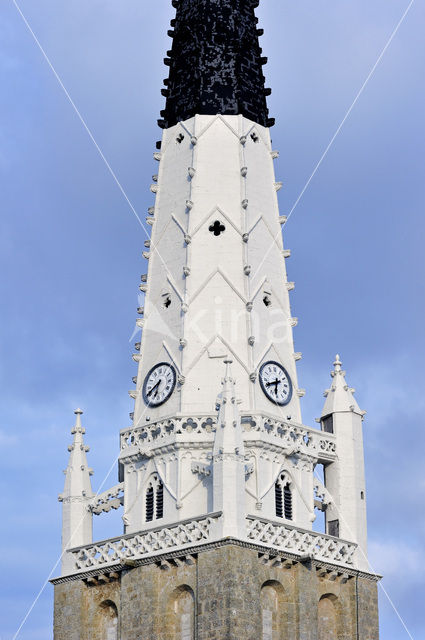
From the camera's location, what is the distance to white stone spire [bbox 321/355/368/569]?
7100 centimetres

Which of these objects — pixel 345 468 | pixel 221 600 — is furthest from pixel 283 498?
pixel 221 600

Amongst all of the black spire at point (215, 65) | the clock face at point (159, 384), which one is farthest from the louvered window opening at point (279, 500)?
the black spire at point (215, 65)

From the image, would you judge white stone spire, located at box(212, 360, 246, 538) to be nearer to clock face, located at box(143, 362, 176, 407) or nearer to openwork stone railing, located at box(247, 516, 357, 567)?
openwork stone railing, located at box(247, 516, 357, 567)

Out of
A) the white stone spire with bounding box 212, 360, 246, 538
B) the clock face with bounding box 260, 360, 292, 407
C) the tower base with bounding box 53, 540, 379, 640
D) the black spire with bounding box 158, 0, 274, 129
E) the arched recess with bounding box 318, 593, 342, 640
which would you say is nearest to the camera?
the tower base with bounding box 53, 540, 379, 640

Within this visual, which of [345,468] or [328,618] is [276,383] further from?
[328,618]

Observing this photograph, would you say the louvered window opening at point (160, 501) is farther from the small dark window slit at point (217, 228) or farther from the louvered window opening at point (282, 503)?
the small dark window slit at point (217, 228)

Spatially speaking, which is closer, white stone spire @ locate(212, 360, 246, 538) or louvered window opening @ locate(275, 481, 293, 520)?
white stone spire @ locate(212, 360, 246, 538)

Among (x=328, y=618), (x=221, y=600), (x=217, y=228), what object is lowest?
(x=221, y=600)

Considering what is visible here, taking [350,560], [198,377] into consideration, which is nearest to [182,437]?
[198,377]

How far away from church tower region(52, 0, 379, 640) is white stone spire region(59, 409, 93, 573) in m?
0.05

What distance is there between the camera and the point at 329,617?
2729 inches

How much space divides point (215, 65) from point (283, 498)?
15269mm

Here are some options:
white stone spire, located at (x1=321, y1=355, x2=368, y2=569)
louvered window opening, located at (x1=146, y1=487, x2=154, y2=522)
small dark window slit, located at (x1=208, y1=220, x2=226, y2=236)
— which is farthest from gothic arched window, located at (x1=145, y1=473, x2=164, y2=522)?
small dark window slit, located at (x1=208, y1=220, x2=226, y2=236)

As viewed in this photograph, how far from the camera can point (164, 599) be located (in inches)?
2653
